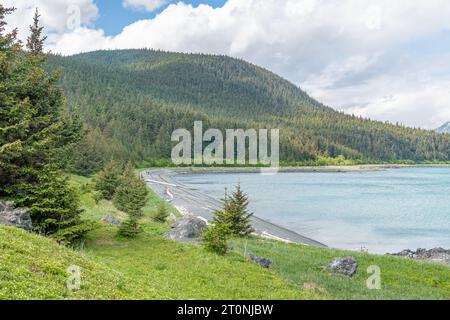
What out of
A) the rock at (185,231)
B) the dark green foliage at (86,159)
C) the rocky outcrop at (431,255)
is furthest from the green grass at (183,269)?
the dark green foliage at (86,159)

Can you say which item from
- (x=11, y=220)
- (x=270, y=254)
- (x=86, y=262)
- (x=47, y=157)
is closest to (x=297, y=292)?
(x=86, y=262)

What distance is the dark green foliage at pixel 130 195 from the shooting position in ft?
145

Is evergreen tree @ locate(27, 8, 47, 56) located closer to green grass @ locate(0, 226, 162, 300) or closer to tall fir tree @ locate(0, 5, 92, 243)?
tall fir tree @ locate(0, 5, 92, 243)

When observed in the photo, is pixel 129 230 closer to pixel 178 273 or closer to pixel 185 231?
pixel 185 231

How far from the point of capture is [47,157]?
26109 millimetres

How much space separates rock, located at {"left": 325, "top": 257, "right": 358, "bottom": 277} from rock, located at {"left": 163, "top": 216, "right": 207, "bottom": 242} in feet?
37.6

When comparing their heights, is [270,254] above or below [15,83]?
below

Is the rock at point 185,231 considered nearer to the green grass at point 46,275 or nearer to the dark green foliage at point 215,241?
the dark green foliage at point 215,241

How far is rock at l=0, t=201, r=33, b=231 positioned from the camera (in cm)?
2191

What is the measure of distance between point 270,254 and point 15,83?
23945mm

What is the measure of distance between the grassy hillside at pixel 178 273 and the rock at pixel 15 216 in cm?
283

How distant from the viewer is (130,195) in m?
48.2
